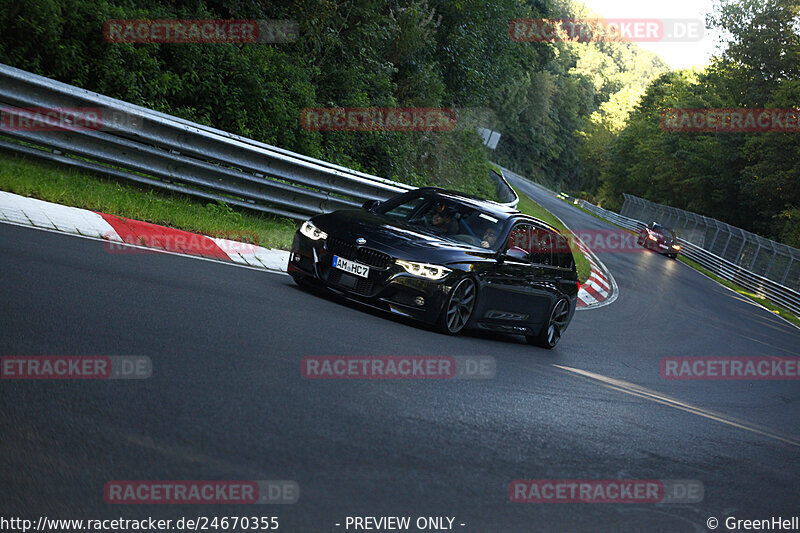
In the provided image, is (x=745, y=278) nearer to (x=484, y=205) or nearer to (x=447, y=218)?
(x=484, y=205)

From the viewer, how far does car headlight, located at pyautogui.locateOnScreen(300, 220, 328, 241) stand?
9.61 m

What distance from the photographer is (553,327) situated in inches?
454

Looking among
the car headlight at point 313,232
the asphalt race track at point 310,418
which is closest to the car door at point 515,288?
the asphalt race track at point 310,418

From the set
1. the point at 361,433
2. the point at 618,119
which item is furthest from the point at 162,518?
the point at 618,119

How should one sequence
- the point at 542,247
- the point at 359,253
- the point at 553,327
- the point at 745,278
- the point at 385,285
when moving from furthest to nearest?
the point at 745,278, the point at 553,327, the point at 542,247, the point at 359,253, the point at 385,285

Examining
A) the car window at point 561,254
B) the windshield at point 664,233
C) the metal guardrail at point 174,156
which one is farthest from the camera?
the windshield at point 664,233

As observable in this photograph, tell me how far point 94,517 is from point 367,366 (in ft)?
11.9

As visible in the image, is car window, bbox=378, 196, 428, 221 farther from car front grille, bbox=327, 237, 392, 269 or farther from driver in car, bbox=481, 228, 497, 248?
car front grille, bbox=327, 237, 392, 269

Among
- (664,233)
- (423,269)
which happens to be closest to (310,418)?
(423,269)

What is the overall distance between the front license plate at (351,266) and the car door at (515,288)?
1499mm

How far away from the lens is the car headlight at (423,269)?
29.8 feet

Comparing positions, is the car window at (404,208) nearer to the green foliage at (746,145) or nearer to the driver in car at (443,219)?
the driver in car at (443,219)

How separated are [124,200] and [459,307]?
177 inches

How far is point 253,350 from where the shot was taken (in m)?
6.48
